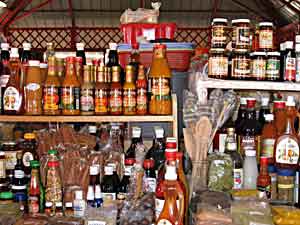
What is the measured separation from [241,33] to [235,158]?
18.7 inches

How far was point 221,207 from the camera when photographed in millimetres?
1724

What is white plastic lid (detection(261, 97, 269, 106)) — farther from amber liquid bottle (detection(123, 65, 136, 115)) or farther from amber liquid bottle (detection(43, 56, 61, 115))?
amber liquid bottle (detection(43, 56, 61, 115))

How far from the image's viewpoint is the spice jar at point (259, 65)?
188 cm

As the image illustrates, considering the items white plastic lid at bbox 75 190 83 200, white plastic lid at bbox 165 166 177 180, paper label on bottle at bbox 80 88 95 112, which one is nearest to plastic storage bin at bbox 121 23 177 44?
paper label on bottle at bbox 80 88 95 112

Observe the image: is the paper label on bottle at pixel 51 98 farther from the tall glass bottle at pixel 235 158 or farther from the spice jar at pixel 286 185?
the spice jar at pixel 286 185

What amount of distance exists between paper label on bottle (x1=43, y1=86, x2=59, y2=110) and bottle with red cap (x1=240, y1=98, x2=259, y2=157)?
75 cm

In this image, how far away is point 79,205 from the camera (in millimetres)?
1880

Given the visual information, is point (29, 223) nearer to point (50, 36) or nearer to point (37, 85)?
point (37, 85)

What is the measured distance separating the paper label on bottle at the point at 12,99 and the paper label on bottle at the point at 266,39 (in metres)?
0.95

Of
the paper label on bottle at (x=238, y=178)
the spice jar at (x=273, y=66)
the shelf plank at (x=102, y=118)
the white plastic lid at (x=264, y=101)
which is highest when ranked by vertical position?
the spice jar at (x=273, y=66)

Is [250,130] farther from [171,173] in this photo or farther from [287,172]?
[171,173]

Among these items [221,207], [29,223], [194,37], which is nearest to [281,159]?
[221,207]

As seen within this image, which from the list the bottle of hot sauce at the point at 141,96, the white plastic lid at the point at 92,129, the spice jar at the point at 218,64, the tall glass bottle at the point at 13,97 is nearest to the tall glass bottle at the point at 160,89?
the bottle of hot sauce at the point at 141,96

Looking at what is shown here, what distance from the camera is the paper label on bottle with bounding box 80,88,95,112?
1.93 meters
